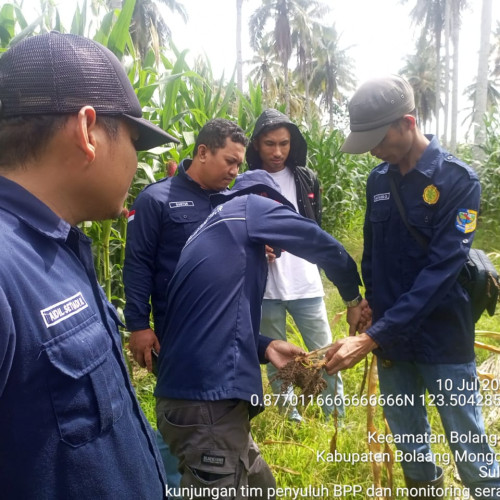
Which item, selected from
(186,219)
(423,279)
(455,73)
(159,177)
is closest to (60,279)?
(423,279)

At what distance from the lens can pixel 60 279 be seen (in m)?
0.82

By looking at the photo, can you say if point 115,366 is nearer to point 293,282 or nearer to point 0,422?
point 0,422

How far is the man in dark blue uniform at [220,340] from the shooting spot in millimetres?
1485

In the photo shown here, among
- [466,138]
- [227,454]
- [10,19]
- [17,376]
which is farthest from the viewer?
[466,138]

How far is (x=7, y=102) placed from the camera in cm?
80

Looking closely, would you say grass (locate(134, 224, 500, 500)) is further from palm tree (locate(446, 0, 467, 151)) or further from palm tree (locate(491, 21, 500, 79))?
palm tree (locate(491, 21, 500, 79))

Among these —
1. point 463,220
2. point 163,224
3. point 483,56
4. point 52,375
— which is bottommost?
point 163,224

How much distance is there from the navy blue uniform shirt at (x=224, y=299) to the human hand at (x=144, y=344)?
67 cm

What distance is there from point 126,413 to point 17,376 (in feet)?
0.90

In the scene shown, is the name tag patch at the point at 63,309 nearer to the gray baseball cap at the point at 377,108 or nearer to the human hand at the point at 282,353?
the human hand at the point at 282,353

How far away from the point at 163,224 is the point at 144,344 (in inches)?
24.4

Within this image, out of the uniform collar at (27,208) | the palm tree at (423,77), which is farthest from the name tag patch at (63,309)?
the palm tree at (423,77)

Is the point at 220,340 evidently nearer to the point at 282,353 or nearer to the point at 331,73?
the point at 282,353

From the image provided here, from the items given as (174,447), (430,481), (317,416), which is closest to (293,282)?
(317,416)
